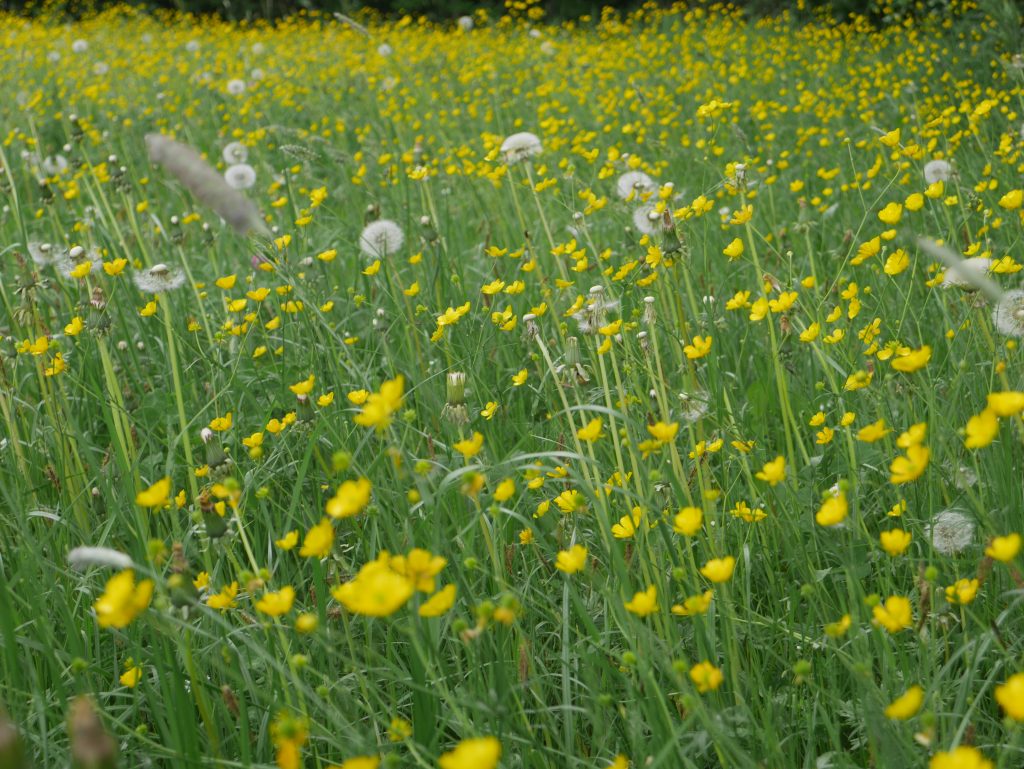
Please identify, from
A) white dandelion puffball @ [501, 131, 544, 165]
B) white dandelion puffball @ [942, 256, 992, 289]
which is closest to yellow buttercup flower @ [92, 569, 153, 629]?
white dandelion puffball @ [942, 256, 992, 289]

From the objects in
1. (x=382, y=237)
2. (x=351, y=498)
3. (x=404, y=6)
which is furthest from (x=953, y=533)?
(x=404, y=6)

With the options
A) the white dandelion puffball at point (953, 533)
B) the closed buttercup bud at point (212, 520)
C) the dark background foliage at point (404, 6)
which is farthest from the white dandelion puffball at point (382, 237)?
the dark background foliage at point (404, 6)

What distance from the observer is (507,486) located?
3.16 ft

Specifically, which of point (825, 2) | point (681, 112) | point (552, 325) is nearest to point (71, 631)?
point (552, 325)

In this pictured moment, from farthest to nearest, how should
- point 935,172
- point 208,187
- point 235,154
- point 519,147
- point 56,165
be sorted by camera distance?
point 56,165, point 235,154, point 935,172, point 519,147, point 208,187

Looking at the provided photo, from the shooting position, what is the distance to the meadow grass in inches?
37.6

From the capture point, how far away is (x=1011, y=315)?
58.2 inches

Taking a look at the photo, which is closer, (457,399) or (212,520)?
(212,520)

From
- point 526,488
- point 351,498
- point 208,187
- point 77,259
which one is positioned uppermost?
point 208,187

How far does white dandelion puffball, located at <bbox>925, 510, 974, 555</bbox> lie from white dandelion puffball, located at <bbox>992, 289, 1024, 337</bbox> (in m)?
0.35

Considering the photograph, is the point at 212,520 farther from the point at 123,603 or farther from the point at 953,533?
the point at 953,533

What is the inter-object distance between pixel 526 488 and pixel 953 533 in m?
0.58

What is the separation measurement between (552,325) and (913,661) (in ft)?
3.44

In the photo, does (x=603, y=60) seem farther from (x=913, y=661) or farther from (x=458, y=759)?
A: (x=458, y=759)
